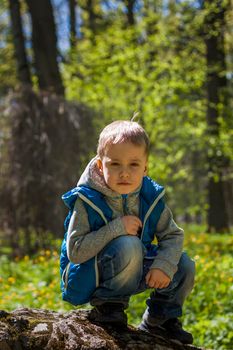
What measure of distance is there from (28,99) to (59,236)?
92.1 inches

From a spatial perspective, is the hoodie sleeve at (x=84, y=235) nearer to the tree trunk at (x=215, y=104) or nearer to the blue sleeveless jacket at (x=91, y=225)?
the blue sleeveless jacket at (x=91, y=225)

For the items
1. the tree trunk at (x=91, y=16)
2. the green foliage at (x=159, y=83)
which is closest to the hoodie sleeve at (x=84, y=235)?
the green foliage at (x=159, y=83)

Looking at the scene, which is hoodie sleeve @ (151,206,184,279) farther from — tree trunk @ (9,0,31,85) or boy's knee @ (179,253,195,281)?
tree trunk @ (9,0,31,85)

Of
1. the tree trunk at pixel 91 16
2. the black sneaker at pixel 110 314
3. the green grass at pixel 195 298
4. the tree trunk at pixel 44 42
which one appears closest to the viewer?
the black sneaker at pixel 110 314

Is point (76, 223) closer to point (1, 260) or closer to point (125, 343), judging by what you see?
point (125, 343)

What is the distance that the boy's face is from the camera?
2.88 metres

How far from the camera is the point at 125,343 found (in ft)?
9.44

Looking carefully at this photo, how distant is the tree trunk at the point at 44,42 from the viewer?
11531mm

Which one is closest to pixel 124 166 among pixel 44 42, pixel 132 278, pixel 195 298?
pixel 132 278

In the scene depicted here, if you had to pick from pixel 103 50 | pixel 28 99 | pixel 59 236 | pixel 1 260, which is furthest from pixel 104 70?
pixel 1 260

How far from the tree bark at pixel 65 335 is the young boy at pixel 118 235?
0.11 meters

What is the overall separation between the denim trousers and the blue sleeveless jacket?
0.06m

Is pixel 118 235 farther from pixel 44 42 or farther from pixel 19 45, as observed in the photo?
pixel 19 45

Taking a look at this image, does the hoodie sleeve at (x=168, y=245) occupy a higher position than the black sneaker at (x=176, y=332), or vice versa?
the hoodie sleeve at (x=168, y=245)
